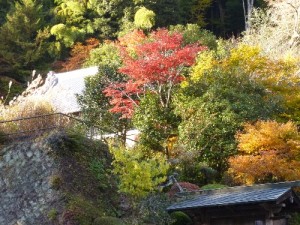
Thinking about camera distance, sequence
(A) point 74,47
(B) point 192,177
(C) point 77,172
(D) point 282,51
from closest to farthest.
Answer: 1. (C) point 77,172
2. (B) point 192,177
3. (D) point 282,51
4. (A) point 74,47

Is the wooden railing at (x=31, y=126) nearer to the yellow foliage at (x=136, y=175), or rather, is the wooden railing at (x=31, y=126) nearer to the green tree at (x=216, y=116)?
the yellow foliage at (x=136, y=175)

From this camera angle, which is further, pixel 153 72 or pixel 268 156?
pixel 153 72

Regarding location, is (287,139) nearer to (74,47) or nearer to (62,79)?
(62,79)

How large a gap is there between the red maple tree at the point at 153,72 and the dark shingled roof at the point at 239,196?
6.70 meters

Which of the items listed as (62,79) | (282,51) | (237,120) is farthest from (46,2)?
(237,120)

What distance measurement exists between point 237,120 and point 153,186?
549 centimetres

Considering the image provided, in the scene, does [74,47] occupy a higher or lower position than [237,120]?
higher

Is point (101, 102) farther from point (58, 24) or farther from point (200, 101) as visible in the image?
point (58, 24)

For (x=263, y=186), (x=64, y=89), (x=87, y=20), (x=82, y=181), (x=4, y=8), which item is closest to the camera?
(x=263, y=186)

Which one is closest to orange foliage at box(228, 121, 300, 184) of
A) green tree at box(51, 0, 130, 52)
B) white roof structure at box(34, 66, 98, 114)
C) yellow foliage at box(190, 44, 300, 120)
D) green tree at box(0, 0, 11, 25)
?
yellow foliage at box(190, 44, 300, 120)

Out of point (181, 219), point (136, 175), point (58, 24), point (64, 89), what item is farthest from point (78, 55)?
point (136, 175)

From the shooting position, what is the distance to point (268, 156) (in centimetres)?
1547

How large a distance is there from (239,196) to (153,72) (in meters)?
7.99

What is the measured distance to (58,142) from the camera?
14.0m
